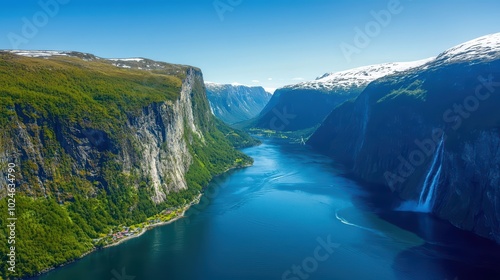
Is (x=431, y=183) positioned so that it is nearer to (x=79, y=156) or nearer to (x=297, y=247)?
(x=297, y=247)

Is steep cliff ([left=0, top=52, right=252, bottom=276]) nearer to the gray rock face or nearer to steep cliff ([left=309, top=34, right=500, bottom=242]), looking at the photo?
the gray rock face

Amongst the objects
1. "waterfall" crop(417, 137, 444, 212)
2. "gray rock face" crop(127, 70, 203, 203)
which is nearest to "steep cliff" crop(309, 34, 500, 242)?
"waterfall" crop(417, 137, 444, 212)

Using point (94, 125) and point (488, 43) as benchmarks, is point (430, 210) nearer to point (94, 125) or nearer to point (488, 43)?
point (488, 43)

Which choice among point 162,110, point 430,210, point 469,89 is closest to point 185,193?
point 162,110

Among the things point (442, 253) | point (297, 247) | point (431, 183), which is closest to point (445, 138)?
point (431, 183)

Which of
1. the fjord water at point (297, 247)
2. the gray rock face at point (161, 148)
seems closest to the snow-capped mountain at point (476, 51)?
the fjord water at point (297, 247)

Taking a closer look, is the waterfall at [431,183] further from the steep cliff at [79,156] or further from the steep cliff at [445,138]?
the steep cliff at [79,156]
